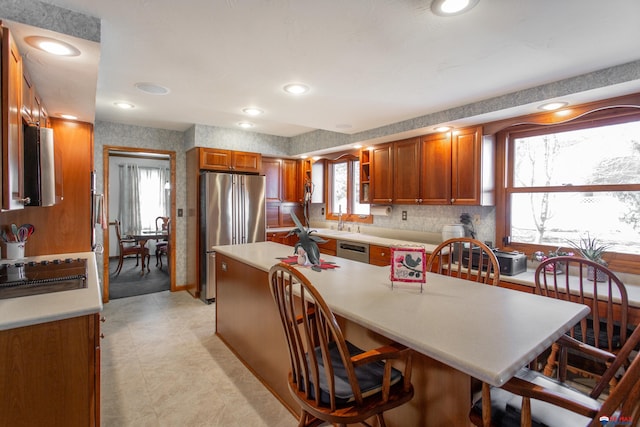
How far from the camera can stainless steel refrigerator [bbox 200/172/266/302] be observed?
4.22 metres

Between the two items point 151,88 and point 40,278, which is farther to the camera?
point 151,88

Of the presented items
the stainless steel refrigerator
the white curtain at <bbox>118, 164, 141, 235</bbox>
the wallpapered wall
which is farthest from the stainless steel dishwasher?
the white curtain at <bbox>118, 164, 141, 235</bbox>

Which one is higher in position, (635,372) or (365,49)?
(365,49)

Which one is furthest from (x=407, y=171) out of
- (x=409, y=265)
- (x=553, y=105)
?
(x=409, y=265)

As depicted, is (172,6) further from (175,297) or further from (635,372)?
(175,297)

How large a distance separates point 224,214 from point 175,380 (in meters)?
2.26

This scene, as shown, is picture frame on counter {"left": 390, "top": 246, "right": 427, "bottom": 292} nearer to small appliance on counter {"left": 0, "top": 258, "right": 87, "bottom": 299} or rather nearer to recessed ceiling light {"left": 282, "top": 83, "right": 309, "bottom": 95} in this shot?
recessed ceiling light {"left": 282, "top": 83, "right": 309, "bottom": 95}

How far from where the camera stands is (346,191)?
5.09 m

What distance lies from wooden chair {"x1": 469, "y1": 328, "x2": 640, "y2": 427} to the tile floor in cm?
132

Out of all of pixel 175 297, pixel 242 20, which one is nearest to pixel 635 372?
pixel 242 20

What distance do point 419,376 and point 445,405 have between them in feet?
0.48

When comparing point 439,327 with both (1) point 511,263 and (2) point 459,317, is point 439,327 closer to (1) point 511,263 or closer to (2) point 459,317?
(2) point 459,317

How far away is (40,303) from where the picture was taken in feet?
4.96

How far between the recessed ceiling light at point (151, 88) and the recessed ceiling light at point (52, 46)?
3.33 feet
